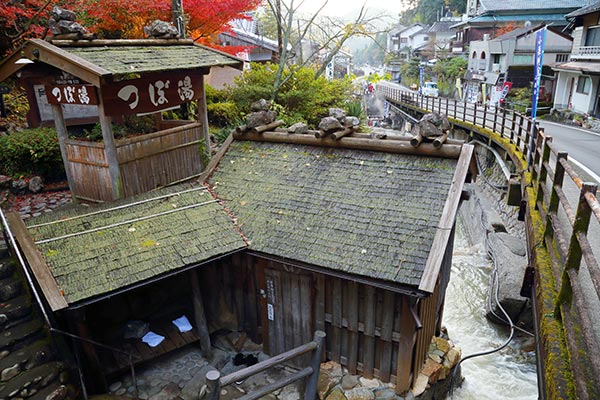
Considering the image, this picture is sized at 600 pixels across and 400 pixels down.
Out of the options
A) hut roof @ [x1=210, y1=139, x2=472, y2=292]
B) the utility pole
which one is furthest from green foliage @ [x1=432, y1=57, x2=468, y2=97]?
hut roof @ [x1=210, y1=139, x2=472, y2=292]

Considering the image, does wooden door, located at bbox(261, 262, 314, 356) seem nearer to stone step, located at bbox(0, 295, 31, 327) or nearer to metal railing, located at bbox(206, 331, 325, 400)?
metal railing, located at bbox(206, 331, 325, 400)

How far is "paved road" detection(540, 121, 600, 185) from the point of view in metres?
14.0

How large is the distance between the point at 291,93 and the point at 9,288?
1274cm

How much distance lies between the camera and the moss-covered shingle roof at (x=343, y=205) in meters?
6.48

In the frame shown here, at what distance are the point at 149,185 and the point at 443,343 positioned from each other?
24.0 feet

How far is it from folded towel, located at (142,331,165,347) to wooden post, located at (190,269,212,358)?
2.49ft

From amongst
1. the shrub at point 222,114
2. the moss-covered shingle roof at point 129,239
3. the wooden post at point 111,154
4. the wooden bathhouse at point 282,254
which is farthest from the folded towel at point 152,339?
the shrub at point 222,114

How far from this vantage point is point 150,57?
29.0 ft

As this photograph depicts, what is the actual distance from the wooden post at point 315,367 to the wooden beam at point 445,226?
179cm

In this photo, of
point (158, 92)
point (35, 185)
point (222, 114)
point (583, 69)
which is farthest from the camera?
point (583, 69)

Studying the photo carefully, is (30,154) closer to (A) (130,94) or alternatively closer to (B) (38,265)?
(A) (130,94)

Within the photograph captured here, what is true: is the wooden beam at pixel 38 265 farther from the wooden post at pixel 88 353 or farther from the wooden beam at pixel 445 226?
the wooden beam at pixel 445 226

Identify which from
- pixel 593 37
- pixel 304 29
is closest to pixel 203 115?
pixel 304 29

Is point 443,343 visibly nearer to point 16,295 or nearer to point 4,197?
point 16,295
